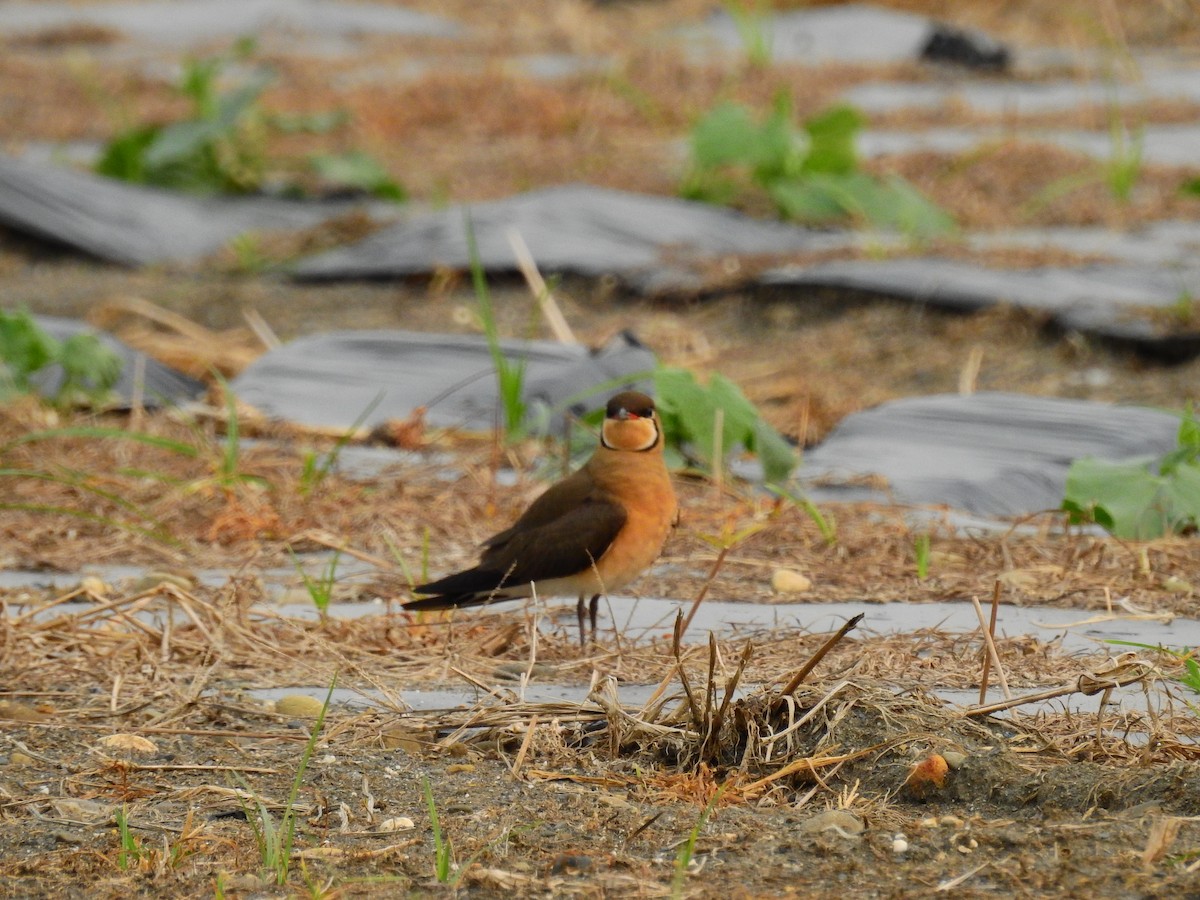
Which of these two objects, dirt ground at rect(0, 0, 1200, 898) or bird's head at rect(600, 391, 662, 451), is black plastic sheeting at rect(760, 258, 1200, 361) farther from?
bird's head at rect(600, 391, 662, 451)

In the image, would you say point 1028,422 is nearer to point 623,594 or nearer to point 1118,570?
point 1118,570

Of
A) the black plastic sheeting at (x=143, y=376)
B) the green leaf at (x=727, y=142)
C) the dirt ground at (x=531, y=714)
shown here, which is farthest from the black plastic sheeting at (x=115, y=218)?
the dirt ground at (x=531, y=714)

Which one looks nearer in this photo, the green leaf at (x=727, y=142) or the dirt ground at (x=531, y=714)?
the dirt ground at (x=531, y=714)

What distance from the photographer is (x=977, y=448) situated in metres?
3.85

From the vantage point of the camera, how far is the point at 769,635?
8.55ft

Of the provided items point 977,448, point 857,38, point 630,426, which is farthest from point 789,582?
point 857,38

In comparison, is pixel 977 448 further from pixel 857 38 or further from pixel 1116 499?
pixel 857 38

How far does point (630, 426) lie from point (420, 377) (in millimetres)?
1683

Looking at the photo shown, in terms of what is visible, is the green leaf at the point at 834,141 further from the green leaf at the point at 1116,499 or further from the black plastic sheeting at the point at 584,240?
the green leaf at the point at 1116,499

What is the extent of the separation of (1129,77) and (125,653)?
734 centimetres

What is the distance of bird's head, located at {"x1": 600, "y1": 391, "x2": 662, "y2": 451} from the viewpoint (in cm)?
287

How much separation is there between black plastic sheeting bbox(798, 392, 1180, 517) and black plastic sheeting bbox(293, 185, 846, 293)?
5.77 ft

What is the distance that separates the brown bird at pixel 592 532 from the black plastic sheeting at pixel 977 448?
0.84 metres

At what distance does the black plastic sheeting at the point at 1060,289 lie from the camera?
4.82 metres
